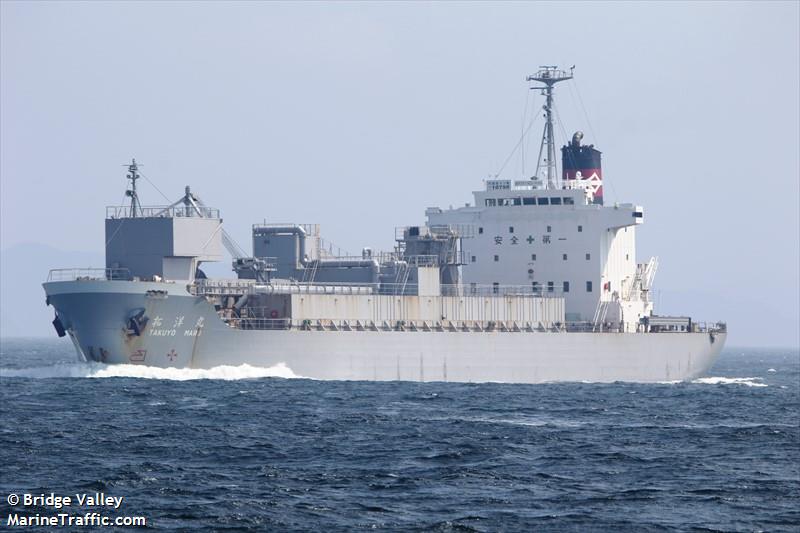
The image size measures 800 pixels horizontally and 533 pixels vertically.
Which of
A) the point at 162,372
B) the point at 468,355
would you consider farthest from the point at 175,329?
the point at 468,355

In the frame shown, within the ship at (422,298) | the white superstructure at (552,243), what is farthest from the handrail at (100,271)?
the white superstructure at (552,243)

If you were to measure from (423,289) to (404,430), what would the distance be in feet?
72.7

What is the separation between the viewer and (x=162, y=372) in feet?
157

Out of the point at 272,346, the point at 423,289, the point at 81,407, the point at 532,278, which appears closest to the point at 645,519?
the point at 81,407

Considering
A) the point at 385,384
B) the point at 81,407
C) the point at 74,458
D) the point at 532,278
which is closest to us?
the point at 74,458

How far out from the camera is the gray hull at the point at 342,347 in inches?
1859

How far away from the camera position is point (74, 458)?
1114 inches

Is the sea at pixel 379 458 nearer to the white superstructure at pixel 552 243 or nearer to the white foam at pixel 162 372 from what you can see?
the white foam at pixel 162 372

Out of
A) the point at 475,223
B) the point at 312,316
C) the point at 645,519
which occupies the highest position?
the point at 475,223

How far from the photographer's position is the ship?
4809 centimetres

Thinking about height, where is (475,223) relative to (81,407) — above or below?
above

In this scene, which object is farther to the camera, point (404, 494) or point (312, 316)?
point (312, 316)

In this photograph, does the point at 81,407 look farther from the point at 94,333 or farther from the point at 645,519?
the point at 645,519

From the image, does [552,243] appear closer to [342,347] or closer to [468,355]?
[468,355]
